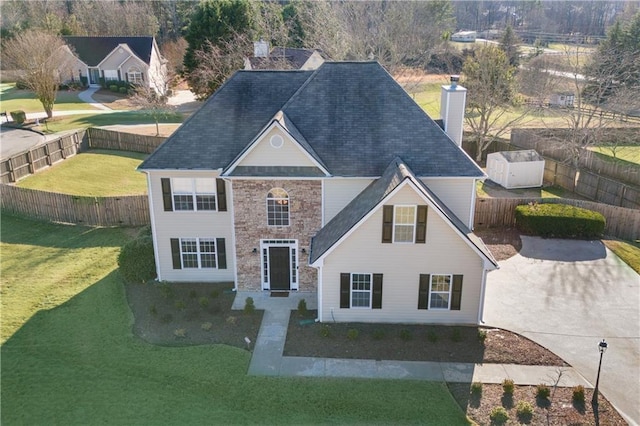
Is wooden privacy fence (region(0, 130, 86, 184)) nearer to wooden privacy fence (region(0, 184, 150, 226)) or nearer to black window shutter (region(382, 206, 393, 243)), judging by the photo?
wooden privacy fence (region(0, 184, 150, 226))

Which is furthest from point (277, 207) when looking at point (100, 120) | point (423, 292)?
point (100, 120)

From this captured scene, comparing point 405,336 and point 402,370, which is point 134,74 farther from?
point 402,370

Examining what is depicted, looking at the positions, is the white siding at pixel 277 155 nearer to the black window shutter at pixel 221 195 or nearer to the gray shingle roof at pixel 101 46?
the black window shutter at pixel 221 195

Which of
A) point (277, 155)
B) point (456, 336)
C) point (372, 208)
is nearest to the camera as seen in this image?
point (372, 208)

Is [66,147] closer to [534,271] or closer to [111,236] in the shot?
[111,236]

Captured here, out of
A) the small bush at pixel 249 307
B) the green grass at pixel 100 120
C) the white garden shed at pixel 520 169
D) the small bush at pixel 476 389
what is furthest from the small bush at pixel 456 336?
the green grass at pixel 100 120

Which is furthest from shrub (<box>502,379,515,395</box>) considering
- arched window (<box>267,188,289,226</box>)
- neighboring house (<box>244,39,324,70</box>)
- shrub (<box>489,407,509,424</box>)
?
neighboring house (<box>244,39,324,70</box>)
